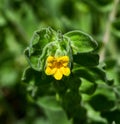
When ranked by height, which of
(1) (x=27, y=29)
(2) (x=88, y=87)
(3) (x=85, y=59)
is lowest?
(1) (x=27, y=29)

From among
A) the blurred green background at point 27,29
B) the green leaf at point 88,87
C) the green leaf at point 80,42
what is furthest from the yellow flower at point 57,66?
the blurred green background at point 27,29

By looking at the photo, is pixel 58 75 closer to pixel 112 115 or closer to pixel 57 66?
pixel 57 66

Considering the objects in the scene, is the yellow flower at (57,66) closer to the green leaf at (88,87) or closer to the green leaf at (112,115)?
the green leaf at (88,87)

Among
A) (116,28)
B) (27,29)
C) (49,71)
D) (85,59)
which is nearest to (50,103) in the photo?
(85,59)

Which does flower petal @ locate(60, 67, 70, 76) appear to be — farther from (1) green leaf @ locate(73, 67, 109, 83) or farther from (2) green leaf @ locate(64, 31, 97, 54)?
(1) green leaf @ locate(73, 67, 109, 83)

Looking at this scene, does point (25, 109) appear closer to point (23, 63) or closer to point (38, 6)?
point (23, 63)

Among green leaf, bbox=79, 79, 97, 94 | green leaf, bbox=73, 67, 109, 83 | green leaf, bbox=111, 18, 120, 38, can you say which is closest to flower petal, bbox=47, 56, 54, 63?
green leaf, bbox=73, 67, 109, 83
